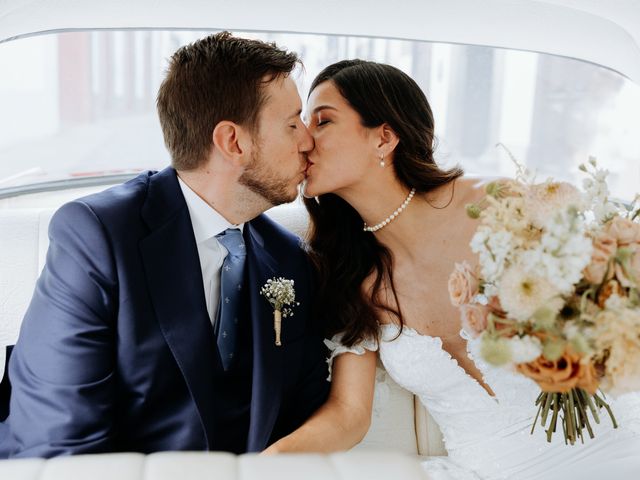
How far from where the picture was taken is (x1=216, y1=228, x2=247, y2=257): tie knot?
89.4 inches

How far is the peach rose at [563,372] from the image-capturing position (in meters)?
1.47

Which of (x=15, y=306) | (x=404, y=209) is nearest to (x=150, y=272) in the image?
(x=15, y=306)

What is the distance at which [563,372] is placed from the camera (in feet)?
4.81

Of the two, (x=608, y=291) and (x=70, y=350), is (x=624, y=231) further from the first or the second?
(x=70, y=350)

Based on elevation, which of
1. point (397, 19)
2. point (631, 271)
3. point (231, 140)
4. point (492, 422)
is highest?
point (397, 19)

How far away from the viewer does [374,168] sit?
247 cm

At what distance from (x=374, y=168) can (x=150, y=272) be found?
879mm

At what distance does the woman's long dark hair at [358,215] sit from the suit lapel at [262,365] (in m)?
0.30

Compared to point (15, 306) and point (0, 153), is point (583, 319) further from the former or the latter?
point (0, 153)

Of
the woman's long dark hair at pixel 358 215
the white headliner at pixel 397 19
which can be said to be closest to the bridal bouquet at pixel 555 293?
the woman's long dark hair at pixel 358 215

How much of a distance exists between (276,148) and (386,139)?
445 mm

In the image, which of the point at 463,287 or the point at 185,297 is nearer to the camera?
the point at 463,287

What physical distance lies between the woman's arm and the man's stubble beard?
2.16 ft

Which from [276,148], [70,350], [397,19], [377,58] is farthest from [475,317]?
[377,58]
